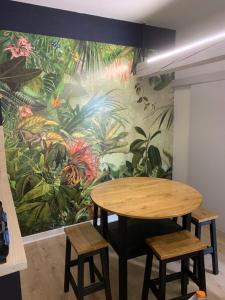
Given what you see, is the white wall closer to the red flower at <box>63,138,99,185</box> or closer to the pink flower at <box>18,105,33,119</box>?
the red flower at <box>63,138,99,185</box>

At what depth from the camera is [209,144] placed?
323cm

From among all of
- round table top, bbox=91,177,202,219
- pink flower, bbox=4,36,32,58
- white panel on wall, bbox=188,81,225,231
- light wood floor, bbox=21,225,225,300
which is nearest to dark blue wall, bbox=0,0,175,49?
pink flower, bbox=4,36,32,58

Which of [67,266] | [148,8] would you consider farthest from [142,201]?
[148,8]

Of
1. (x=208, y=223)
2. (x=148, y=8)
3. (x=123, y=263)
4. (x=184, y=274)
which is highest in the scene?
(x=148, y=8)

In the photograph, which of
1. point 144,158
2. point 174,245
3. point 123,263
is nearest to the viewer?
point 174,245

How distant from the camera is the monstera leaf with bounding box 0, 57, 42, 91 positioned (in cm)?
256

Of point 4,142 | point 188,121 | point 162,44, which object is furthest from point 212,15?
point 4,142

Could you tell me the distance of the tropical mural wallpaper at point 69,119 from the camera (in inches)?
105

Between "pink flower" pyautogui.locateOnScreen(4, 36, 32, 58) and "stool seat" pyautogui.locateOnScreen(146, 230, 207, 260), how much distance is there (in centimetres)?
231

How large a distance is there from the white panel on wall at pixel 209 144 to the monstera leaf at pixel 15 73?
2.22 m

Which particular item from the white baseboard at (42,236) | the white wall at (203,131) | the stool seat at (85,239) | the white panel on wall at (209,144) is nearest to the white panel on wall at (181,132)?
the white wall at (203,131)

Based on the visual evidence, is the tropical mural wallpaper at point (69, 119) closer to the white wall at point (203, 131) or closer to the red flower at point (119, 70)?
the red flower at point (119, 70)

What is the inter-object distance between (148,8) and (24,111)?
1.85 metres

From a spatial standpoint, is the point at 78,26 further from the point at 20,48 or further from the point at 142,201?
the point at 142,201
